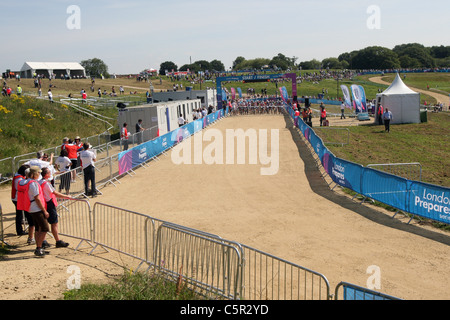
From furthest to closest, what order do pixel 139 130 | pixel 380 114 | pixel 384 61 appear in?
pixel 384 61 < pixel 380 114 < pixel 139 130

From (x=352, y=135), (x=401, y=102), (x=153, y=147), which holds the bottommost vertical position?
(x=352, y=135)

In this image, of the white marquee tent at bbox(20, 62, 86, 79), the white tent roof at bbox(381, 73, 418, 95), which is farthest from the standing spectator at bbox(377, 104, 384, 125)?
the white marquee tent at bbox(20, 62, 86, 79)

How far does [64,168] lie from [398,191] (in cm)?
1054

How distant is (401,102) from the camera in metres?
33.8

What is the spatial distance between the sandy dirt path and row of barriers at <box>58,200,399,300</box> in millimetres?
492

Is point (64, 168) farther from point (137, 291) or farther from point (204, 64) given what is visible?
point (204, 64)

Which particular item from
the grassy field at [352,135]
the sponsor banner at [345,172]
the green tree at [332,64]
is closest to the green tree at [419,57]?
the green tree at [332,64]

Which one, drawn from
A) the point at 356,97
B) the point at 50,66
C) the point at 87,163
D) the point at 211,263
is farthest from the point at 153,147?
the point at 50,66

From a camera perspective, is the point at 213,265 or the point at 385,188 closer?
the point at 213,265

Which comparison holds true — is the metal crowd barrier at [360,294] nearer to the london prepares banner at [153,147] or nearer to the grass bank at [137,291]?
the grass bank at [137,291]

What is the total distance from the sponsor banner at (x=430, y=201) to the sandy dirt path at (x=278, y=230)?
0.38m

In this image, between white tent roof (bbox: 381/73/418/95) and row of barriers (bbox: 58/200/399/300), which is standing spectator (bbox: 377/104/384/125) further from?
row of barriers (bbox: 58/200/399/300)

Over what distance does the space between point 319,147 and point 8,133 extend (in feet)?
58.1

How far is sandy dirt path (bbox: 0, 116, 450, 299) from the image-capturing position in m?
8.00
